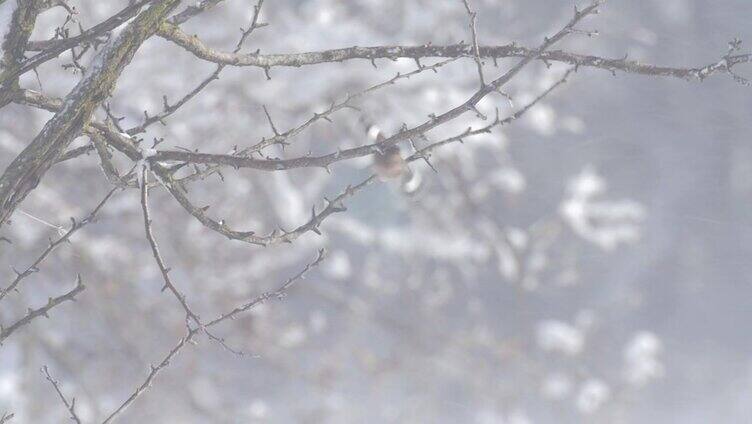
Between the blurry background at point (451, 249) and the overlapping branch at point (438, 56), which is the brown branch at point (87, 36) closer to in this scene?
the overlapping branch at point (438, 56)

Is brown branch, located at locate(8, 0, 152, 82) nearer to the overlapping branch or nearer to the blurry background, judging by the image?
the overlapping branch

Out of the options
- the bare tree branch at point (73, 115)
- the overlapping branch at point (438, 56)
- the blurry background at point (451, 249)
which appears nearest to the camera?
the bare tree branch at point (73, 115)

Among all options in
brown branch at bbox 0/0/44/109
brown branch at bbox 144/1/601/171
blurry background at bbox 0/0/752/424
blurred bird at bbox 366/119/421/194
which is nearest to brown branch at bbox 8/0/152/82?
brown branch at bbox 0/0/44/109

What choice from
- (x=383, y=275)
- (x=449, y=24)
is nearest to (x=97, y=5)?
(x=449, y=24)

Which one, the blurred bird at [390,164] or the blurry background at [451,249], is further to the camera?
the blurry background at [451,249]

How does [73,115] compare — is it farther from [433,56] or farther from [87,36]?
[433,56]

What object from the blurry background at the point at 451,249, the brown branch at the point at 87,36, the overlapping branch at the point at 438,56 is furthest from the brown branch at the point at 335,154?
the blurry background at the point at 451,249

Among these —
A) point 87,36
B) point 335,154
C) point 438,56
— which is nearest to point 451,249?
point 438,56

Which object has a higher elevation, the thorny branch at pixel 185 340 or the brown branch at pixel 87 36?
the brown branch at pixel 87 36
